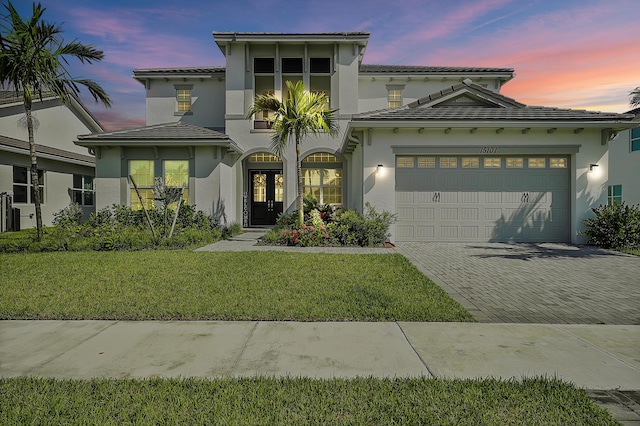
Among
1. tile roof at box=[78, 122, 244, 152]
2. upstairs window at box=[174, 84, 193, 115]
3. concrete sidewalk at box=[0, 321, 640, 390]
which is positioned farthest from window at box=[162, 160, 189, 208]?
concrete sidewalk at box=[0, 321, 640, 390]

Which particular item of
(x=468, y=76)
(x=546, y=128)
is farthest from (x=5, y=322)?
(x=468, y=76)

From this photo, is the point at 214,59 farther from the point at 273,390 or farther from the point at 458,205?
the point at 273,390

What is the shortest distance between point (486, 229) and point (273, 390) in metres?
11.2

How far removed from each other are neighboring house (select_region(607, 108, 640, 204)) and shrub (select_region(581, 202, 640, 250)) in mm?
7259

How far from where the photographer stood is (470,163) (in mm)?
12203

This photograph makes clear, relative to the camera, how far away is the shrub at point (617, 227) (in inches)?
425

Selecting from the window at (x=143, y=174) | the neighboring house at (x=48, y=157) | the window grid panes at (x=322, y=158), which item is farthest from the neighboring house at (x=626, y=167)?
the neighboring house at (x=48, y=157)

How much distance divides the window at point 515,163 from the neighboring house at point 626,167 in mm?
8279

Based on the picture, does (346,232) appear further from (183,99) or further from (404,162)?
(183,99)

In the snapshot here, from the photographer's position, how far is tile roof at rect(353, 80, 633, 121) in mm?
11500

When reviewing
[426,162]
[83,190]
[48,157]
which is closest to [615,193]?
[426,162]

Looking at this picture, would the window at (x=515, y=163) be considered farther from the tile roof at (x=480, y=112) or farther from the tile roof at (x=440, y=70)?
the tile roof at (x=440, y=70)

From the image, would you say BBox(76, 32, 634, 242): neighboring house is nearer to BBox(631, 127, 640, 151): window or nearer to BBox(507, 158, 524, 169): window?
BBox(507, 158, 524, 169): window

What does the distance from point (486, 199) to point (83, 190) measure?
2088cm
